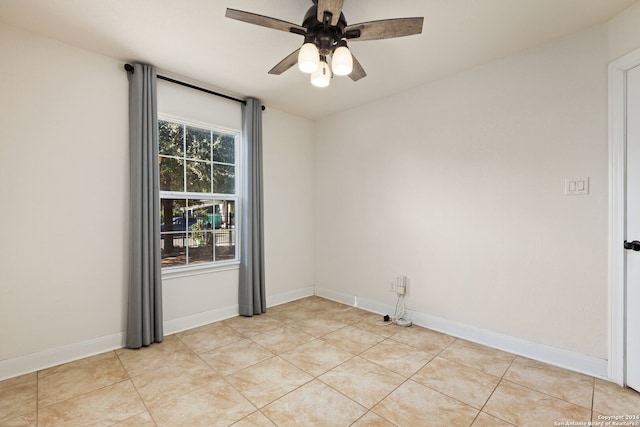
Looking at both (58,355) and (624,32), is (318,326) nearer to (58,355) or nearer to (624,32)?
(58,355)

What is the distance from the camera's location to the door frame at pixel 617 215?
208 cm

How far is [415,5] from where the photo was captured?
200 cm

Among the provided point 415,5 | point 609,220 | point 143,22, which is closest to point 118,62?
point 143,22

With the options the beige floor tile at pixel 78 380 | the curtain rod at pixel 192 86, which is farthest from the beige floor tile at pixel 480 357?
the curtain rod at pixel 192 86

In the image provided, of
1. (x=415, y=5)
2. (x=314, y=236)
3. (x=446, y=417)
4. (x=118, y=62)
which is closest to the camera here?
(x=446, y=417)

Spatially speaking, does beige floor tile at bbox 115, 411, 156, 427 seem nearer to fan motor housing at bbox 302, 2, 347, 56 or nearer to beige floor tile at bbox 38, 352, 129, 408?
beige floor tile at bbox 38, 352, 129, 408

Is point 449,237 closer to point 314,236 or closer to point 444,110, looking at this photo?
point 444,110

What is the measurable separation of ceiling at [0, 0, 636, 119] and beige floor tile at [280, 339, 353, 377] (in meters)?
2.64

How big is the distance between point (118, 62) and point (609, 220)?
426 centimetres

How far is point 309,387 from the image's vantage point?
83.4 inches

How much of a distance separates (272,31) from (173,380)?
2746 millimetres

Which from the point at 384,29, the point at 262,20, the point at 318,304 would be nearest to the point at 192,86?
the point at 262,20

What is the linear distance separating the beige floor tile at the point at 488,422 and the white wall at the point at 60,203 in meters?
2.78

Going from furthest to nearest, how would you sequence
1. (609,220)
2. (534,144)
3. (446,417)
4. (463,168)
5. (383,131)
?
(383,131), (463,168), (534,144), (609,220), (446,417)
